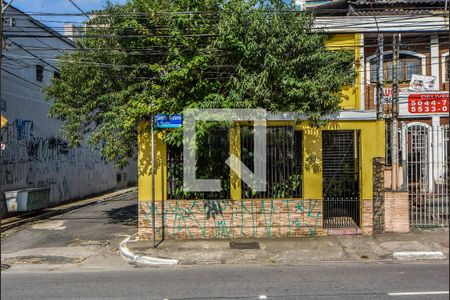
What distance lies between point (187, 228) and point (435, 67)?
12.3 metres

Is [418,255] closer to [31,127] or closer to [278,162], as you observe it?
[278,162]

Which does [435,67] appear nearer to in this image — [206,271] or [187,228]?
[187,228]

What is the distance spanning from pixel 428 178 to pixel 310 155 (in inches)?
134

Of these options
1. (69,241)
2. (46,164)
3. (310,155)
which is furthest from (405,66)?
(46,164)

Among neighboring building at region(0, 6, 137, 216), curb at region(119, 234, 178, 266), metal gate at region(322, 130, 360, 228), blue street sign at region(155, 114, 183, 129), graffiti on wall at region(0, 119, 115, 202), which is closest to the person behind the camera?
curb at region(119, 234, 178, 266)

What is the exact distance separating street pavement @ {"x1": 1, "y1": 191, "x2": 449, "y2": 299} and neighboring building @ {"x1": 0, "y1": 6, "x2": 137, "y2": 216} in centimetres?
497

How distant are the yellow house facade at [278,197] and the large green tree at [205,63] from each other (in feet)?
2.64

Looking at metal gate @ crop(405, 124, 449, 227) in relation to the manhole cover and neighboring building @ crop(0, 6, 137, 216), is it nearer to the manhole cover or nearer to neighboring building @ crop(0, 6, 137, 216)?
the manhole cover

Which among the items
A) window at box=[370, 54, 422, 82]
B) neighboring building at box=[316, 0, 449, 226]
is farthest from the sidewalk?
window at box=[370, 54, 422, 82]

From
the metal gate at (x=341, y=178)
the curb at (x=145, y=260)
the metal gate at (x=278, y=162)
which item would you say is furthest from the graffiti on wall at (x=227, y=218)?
the curb at (x=145, y=260)

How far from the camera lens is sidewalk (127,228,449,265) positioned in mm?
9641

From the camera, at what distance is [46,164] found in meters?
19.4

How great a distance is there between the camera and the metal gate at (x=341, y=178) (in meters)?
11.7

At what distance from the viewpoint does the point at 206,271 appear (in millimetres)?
8586
